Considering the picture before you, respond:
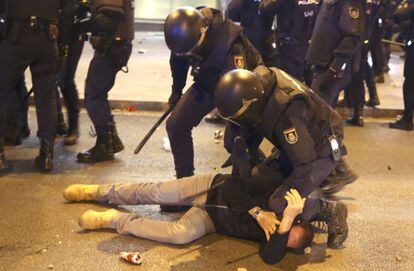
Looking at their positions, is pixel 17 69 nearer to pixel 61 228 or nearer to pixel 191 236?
pixel 61 228

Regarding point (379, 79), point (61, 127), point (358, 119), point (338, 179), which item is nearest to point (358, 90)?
point (358, 119)

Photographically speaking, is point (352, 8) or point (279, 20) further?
point (279, 20)

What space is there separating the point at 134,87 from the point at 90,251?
453 cm

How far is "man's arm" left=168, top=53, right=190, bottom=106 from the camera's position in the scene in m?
4.21

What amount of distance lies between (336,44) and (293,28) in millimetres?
1175

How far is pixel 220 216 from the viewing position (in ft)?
12.3

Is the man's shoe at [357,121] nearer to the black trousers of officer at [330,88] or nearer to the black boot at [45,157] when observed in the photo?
the black trousers of officer at [330,88]

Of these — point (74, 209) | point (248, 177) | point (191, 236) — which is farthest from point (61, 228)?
point (248, 177)

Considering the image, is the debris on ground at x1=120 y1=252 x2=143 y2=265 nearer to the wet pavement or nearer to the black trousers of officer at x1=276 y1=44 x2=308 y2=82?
the wet pavement

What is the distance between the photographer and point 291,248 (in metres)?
3.63

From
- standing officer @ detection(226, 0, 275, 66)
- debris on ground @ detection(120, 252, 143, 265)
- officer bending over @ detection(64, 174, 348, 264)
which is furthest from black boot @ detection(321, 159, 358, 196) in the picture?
standing officer @ detection(226, 0, 275, 66)

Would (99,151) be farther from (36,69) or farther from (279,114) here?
(279,114)

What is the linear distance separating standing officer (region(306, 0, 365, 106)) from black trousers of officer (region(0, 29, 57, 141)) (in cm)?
212

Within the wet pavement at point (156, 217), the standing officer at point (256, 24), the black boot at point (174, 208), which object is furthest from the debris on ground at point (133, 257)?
the standing officer at point (256, 24)
